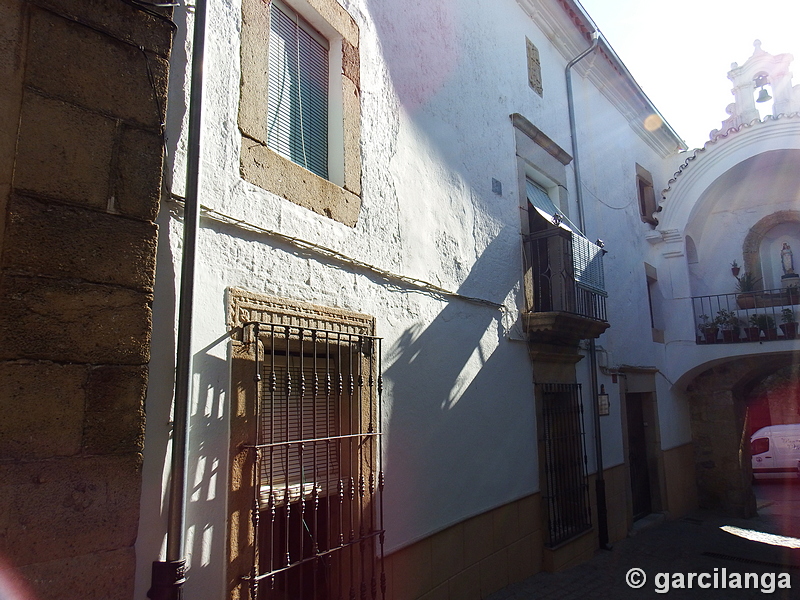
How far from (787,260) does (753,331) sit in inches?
89.1

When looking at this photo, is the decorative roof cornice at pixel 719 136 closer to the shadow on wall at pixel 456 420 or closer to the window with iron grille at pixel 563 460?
the window with iron grille at pixel 563 460

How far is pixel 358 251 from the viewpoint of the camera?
3.92m

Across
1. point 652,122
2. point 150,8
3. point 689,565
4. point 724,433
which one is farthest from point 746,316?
point 150,8

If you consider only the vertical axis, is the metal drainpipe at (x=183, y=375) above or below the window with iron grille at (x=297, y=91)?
below

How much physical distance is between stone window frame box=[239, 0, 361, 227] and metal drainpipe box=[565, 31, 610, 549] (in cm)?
432

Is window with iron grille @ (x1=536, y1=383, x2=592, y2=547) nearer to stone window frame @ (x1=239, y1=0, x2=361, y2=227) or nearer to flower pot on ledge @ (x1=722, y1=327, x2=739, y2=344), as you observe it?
stone window frame @ (x1=239, y1=0, x2=361, y2=227)

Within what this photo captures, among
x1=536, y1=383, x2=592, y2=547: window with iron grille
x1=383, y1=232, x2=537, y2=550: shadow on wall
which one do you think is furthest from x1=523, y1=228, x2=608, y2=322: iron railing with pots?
x1=536, y1=383, x2=592, y2=547: window with iron grille

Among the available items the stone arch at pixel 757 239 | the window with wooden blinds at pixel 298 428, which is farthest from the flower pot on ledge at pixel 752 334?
the window with wooden blinds at pixel 298 428

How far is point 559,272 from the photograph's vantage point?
6000 millimetres

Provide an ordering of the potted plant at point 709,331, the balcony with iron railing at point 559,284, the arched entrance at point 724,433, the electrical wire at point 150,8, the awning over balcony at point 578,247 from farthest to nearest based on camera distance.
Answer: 1. the arched entrance at point 724,433
2. the potted plant at point 709,331
3. the awning over balcony at point 578,247
4. the balcony with iron railing at point 559,284
5. the electrical wire at point 150,8

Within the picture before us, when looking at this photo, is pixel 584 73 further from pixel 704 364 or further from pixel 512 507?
pixel 512 507

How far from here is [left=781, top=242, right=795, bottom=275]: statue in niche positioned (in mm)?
10352

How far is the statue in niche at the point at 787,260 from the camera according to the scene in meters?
10.4

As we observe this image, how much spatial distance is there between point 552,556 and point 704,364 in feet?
18.0
